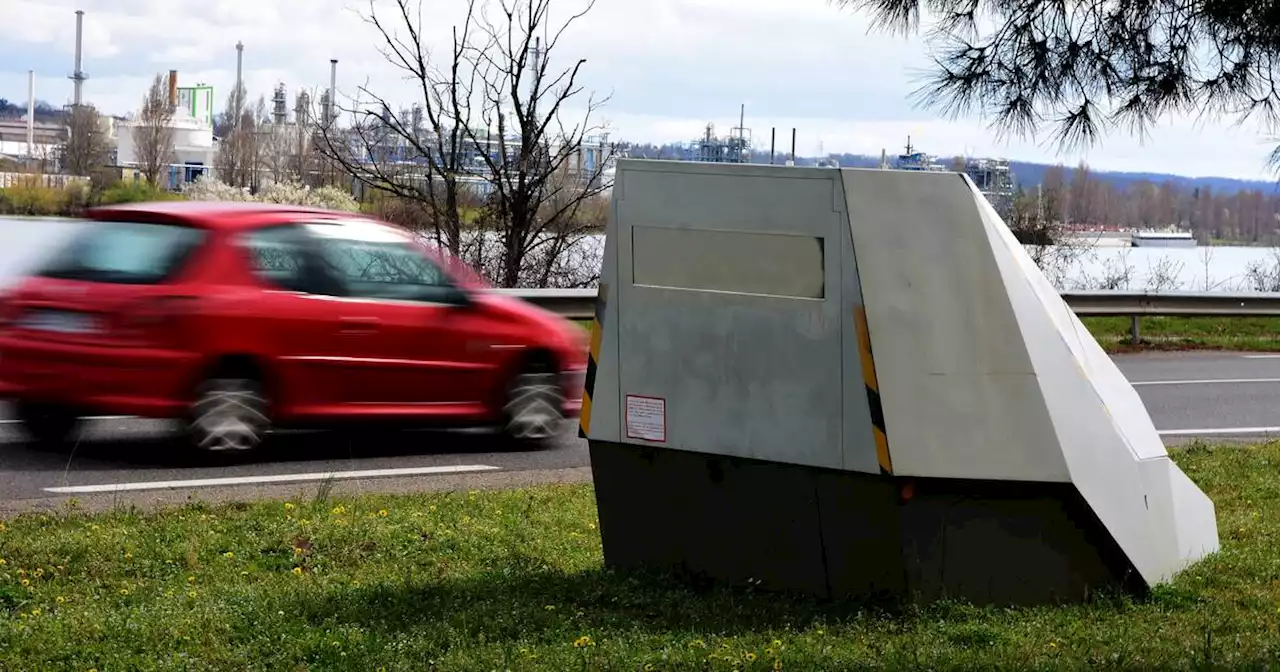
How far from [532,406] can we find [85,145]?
29922 mm

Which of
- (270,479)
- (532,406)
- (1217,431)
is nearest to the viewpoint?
(270,479)

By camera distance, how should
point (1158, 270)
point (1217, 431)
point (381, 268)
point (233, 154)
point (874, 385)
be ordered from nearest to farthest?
1. point (874, 385)
2. point (381, 268)
3. point (1217, 431)
4. point (1158, 270)
5. point (233, 154)

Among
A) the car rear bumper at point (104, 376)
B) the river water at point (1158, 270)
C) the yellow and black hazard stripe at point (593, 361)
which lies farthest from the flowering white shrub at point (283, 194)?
the yellow and black hazard stripe at point (593, 361)

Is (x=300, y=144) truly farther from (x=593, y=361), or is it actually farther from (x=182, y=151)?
(x=593, y=361)

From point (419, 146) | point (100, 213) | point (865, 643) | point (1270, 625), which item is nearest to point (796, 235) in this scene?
point (865, 643)

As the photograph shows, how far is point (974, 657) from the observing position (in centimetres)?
509

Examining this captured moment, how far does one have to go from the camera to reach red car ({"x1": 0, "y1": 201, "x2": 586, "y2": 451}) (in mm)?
9805

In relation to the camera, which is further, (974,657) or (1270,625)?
(1270,625)

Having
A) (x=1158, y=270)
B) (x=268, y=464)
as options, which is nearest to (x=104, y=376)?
(x=268, y=464)

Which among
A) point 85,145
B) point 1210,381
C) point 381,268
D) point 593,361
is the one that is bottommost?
point 1210,381

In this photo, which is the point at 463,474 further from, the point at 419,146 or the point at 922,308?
the point at 419,146

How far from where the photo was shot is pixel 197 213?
10.1 meters

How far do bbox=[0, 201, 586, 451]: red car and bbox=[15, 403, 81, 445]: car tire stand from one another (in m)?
0.01

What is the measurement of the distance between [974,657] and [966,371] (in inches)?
42.2
